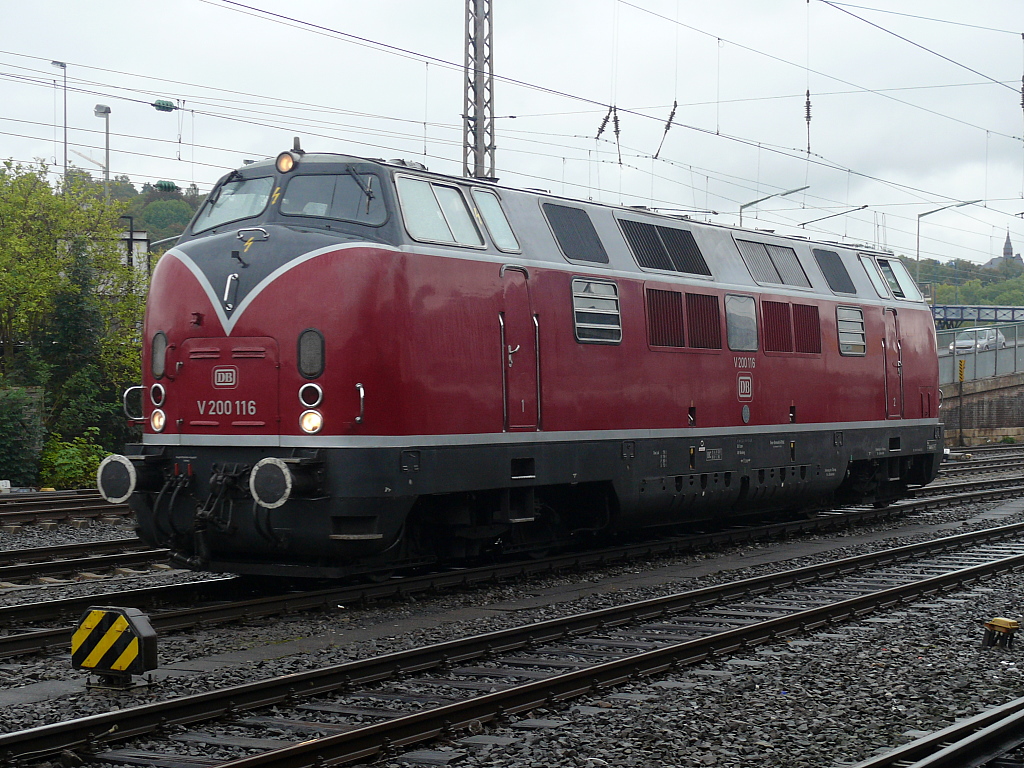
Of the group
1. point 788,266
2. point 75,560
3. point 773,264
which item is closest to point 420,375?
point 75,560

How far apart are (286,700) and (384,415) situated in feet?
12.2

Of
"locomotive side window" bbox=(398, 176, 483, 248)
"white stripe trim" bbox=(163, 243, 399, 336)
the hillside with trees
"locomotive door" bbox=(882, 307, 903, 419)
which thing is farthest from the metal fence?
"white stripe trim" bbox=(163, 243, 399, 336)

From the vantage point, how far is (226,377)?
426 inches

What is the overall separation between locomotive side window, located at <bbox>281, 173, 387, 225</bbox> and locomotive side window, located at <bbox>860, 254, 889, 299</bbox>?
1052 centimetres

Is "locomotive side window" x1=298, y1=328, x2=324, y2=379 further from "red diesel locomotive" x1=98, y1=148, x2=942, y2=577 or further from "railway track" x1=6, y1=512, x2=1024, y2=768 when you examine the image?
"railway track" x1=6, y1=512, x2=1024, y2=768

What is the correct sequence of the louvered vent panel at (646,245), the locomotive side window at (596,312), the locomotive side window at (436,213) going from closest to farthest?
the locomotive side window at (436,213)
the locomotive side window at (596,312)
the louvered vent panel at (646,245)

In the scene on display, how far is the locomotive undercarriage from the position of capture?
34.1 feet

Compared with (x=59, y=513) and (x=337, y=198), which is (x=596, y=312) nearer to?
(x=337, y=198)

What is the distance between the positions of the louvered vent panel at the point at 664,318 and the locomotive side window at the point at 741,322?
117 centimetres

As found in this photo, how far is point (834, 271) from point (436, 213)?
8800 mm

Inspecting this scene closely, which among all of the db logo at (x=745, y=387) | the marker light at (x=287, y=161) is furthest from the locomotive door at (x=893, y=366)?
the marker light at (x=287, y=161)

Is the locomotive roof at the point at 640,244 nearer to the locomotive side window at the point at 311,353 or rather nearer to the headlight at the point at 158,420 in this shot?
the locomotive side window at the point at 311,353

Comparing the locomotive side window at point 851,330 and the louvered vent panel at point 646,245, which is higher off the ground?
the louvered vent panel at point 646,245

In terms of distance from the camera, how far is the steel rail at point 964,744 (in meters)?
6.04
